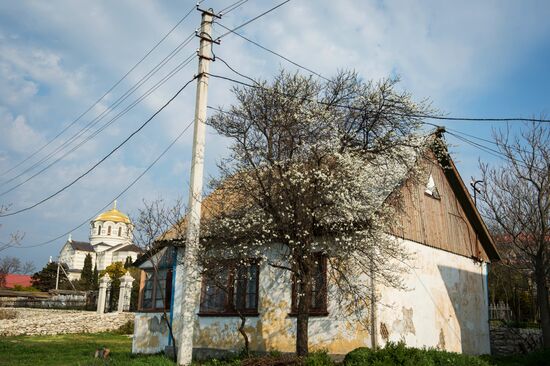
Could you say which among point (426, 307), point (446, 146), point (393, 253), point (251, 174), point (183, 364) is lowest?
point (183, 364)

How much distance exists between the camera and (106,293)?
1492 inches

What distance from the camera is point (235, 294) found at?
54.1 feet

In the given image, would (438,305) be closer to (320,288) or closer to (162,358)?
(320,288)

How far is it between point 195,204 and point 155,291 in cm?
771

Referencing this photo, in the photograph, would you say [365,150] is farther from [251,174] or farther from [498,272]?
[498,272]

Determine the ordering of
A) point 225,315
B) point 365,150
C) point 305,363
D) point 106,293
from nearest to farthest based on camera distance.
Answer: point 305,363 < point 365,150 < point 225,315 < point 106,293

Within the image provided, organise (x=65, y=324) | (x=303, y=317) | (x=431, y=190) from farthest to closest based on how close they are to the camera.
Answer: (x=65, y=324) < (x=431, y=190) < (x=303, y=317)

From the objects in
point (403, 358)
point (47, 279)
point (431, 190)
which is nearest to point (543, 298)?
point (431, 190)

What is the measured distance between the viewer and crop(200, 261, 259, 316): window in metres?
15.9

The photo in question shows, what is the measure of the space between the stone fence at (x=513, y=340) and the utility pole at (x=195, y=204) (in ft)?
46.4

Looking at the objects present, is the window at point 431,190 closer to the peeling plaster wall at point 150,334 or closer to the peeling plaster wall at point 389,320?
the peeling plaster wall at point 389,320

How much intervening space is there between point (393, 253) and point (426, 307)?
3761 mm

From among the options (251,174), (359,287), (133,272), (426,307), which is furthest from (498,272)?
(133,272)

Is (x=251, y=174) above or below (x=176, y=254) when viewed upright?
above
